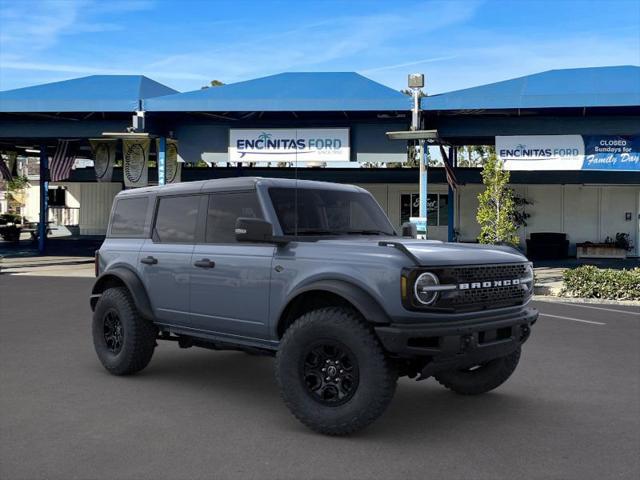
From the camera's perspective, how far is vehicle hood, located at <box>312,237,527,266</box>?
485 centimetres

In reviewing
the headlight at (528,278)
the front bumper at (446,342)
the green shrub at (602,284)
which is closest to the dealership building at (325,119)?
the green shrub at (602,284)

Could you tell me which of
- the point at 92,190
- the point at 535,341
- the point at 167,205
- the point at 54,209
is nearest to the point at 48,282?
the point at 167,205

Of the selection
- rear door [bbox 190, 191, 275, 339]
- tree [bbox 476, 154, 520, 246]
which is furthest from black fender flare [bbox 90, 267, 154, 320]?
tree [bbox 476, 154, 520, 246]

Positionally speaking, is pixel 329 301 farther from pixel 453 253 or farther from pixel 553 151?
pixel 553 151

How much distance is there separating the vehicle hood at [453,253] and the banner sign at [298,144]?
16096 mm

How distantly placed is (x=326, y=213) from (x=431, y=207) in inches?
1047

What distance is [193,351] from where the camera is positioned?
848cm

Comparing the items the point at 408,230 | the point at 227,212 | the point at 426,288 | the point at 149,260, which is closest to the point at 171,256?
the point at 149,260

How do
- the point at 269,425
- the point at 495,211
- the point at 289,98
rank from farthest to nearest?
the point at 289,98 < the point at 495,211 < the point at 269,425

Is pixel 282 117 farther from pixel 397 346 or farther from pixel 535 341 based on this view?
pixel 397 346

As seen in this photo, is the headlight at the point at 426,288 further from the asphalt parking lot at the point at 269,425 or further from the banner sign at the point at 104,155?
the banner sign at the point at 104,155

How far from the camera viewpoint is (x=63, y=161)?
89.4 ft

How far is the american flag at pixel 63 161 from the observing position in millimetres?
27000

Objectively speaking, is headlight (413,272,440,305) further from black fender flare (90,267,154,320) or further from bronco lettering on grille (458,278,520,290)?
black fender flare (90,267,154,320)
